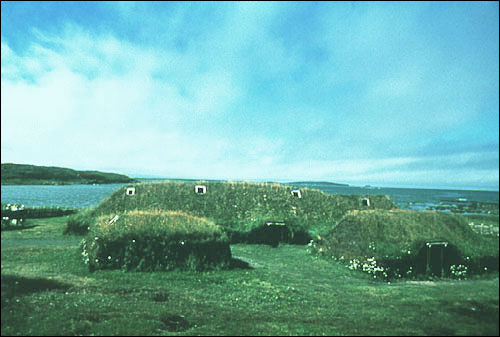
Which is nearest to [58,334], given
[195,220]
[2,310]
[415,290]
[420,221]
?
[2,310]

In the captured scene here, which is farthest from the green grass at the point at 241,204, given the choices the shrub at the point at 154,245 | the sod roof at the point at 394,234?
the shrub at the point at 154,245

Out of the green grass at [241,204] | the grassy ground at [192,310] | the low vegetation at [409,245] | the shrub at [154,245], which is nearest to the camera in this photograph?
the grassy ground at [192,310]

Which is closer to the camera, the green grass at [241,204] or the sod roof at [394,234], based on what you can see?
the sod roof at [394,234]

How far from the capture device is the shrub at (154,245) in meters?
11.6

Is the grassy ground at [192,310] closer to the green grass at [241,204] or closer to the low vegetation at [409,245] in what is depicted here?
the low vegetation at [409,245]

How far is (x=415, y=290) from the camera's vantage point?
470 cm

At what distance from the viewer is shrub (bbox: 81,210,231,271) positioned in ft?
38.1

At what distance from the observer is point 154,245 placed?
1226cm

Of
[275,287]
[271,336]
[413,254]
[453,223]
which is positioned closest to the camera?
[271,336]

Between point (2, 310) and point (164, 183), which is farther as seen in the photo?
point (164, 183)

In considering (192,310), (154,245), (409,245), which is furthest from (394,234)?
(154,245)

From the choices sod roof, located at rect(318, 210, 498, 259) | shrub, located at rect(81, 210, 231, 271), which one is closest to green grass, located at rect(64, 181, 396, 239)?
sod roof, located at rect(318, 210, 498, 259)

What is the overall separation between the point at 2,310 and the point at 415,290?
588 cm

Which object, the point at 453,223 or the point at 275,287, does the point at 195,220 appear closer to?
the point at 275,287
